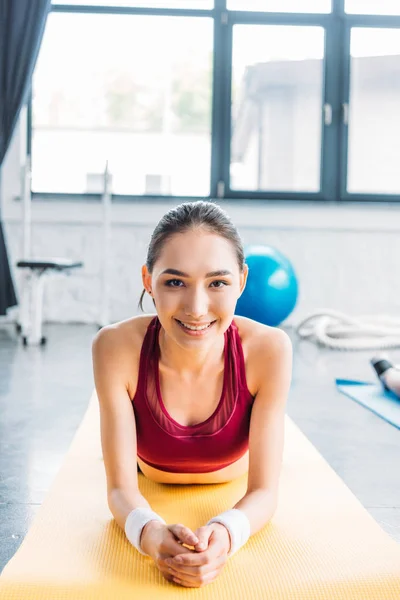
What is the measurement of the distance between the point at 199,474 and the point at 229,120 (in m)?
3.79

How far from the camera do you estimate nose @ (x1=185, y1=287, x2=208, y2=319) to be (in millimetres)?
1267

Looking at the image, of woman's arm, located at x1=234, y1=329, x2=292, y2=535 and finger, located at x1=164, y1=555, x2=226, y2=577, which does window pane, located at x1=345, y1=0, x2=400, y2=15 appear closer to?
woman's arm, located at x1=234, y1=329, x2=292, y2=535

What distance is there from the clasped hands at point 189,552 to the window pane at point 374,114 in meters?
4.22

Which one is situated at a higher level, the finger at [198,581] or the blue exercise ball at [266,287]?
the blue exercise ball at [266,287]

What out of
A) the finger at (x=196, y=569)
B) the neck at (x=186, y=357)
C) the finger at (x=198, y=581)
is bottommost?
the finger at (x=198, y=581)

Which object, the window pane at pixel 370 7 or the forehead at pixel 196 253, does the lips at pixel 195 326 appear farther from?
the window pane at pixel 370 7

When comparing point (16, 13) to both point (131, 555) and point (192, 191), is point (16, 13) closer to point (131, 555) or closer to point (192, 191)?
point (192, 191)

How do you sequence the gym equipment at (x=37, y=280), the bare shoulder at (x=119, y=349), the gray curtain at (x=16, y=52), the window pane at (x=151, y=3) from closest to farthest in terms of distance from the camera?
the bare shoulder at (x=119, y=349)
the gym equipment at (x=37, y=280)
the gray curtain at (x=16, y=52)
the window pane at (x=151, y=3)

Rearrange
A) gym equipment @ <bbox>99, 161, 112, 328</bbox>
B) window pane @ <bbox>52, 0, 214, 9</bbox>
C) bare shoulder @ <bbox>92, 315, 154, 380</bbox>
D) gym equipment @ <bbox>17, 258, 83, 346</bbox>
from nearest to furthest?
bare shoulder @ <bbox>92, 315, 154, 380</bbox> → gym equipment @ <bbox>17, 258, 83, 346</bbox> → gym equipment @ <bbox>99, 161, 112, 328</bbox> → window pane @ <bbox>52, 0, 214, 9</bbox>

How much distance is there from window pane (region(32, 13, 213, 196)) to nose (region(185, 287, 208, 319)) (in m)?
3.89

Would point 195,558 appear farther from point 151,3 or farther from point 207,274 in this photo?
point 151,3

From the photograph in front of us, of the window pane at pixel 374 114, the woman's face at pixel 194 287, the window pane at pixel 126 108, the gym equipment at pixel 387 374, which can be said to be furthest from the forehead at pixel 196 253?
the window pane at pixel 374 114

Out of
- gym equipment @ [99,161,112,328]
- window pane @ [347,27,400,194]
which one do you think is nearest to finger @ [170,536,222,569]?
gym equipment @ [99,161,112,328]

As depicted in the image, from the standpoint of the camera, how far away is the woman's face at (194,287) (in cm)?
129
